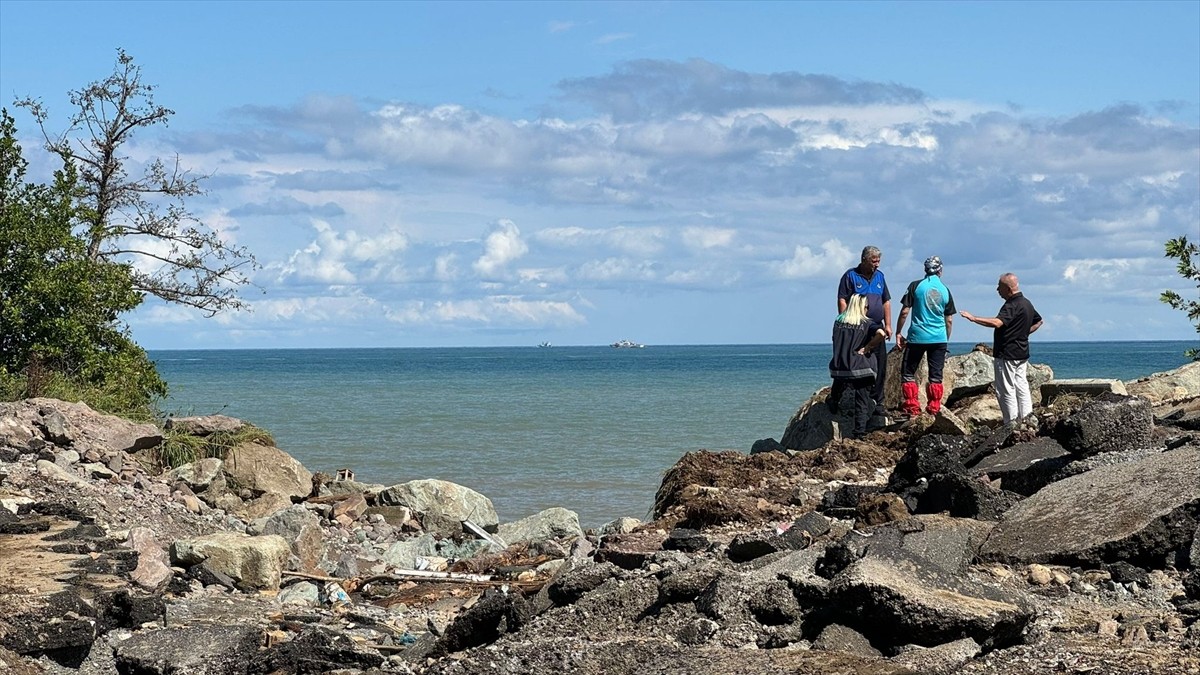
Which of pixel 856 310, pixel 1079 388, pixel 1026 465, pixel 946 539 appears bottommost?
pixel 946 539

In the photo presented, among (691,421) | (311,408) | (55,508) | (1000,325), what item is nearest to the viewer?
(55,508)

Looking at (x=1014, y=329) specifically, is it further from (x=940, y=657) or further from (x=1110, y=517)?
(x=940, y=657)

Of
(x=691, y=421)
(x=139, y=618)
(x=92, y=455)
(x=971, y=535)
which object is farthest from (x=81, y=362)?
(x=691, y=421)

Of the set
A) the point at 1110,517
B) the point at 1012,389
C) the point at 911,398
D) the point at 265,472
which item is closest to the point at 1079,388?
the point at 911,398

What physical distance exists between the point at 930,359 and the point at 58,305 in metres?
12.1

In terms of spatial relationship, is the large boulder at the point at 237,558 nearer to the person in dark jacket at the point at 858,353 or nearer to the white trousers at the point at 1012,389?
the person in dark jacket at the point at 858,353

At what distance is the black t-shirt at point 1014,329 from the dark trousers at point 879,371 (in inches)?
52.0

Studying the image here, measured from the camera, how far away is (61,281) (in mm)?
18375

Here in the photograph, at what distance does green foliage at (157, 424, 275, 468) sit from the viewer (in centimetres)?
1600

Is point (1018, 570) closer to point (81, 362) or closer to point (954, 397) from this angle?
point (954, 397)

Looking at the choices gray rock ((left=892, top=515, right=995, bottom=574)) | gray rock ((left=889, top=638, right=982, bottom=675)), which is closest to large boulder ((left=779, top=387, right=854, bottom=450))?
gray rock ((left=892, top=515, right=995, bottom=574))

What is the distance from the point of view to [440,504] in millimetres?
15633

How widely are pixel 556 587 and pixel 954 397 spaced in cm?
1026

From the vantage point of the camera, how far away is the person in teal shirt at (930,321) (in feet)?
47.9
